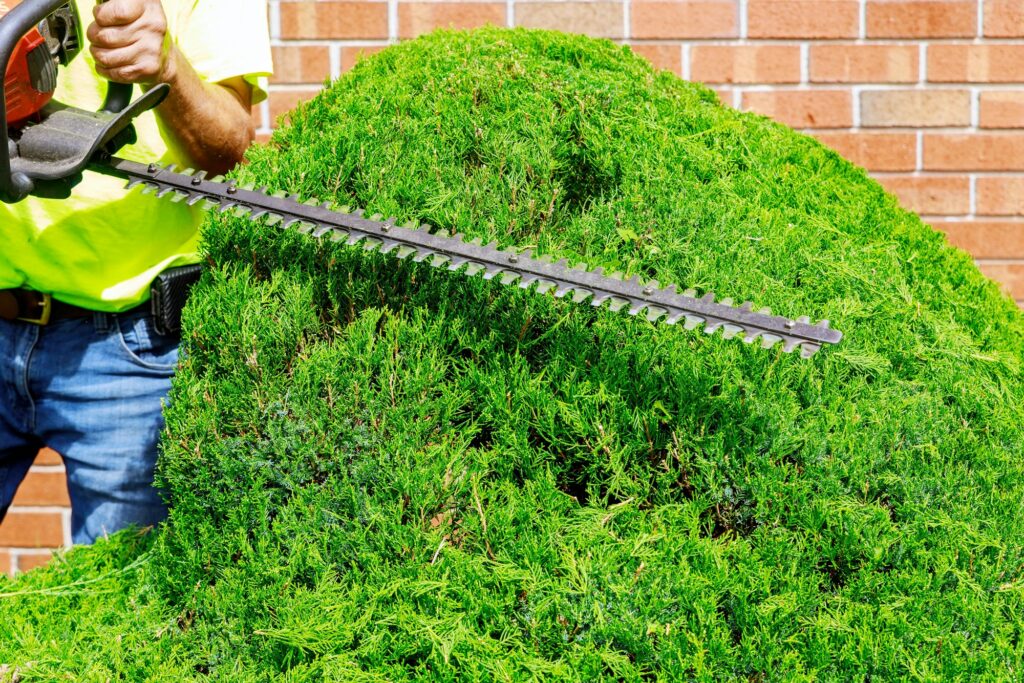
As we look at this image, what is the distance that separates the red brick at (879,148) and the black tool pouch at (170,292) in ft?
6.50

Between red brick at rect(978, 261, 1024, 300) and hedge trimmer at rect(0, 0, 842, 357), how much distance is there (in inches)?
76.3

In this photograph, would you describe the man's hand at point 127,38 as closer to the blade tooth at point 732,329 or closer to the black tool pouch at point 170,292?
the black tool pouch at point 170,292

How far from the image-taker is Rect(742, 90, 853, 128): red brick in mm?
2799

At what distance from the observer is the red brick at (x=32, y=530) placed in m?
3.11

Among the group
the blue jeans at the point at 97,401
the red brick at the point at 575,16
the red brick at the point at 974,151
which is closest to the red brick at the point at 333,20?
the red brick at the point at 575,16

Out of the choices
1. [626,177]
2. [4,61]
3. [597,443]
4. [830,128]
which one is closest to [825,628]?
[597,443]

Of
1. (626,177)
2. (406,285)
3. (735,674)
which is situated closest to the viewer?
(735,674)

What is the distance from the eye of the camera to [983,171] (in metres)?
2.83

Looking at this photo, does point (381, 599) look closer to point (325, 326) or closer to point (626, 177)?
point (325, 326)

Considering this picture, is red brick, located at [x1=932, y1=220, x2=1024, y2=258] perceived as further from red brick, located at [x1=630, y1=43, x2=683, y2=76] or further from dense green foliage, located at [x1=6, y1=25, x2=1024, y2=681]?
dense green foliage, located at [x1=6, y1=25, x2=1024, y2=681]

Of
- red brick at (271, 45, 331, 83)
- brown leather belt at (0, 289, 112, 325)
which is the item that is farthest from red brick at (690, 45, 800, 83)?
brown leather belt at (0, 289, 112, 325)

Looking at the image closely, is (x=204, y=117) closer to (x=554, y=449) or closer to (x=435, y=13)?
(x=554, y=449)

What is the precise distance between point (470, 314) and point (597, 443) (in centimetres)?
27

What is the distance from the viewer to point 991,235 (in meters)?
2.87
